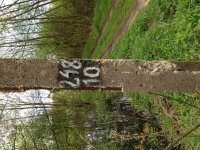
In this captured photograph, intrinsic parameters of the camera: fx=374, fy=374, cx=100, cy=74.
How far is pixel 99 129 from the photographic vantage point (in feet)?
32.1

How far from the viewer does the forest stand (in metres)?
5.60

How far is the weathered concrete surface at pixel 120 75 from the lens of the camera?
129 inches

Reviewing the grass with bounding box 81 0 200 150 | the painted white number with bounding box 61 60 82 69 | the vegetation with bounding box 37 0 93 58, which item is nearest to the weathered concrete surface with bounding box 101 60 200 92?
the painted white number with bounding box 61 60 82 69

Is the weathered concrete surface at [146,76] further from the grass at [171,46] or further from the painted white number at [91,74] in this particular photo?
the grass at [171,46]

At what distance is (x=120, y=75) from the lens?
3.33 metres

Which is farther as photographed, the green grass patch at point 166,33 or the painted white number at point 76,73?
the green grass patch at point 166,33

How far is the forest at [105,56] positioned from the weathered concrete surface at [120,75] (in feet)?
1.26

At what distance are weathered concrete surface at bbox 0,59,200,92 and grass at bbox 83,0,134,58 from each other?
20.1 feet

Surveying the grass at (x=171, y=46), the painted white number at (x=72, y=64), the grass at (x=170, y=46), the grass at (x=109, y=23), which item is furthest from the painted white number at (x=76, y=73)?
the grass at (x=109, y=23)

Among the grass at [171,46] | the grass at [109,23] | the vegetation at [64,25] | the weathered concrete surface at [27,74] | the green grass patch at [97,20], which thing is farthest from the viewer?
the vegetation at [64,25]

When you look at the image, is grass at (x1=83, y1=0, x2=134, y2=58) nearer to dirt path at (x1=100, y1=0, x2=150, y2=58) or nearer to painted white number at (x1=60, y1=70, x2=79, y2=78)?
dirt path at (x1=100, y1=0, x2=150, y2=58)

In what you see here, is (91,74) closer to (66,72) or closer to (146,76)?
(66,72)

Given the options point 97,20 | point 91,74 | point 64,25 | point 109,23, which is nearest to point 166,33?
point 91,74

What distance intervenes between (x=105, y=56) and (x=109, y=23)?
1082 millimetres
